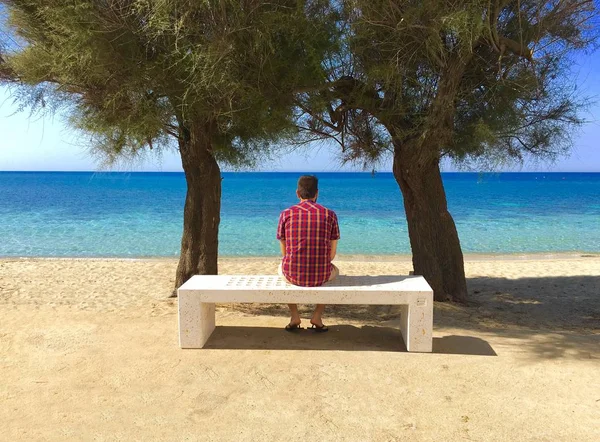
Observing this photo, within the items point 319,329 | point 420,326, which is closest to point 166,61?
point 319,329

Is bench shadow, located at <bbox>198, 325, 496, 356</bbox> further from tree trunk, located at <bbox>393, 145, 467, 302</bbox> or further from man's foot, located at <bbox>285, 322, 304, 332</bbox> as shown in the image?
tree trunk, located at <bbox>393, 145, 467, 302</bbox>

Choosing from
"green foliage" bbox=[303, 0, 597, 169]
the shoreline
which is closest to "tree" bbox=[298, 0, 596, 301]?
"green foliage" bbox=[303, 0, 597, 169]

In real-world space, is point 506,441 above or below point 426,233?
below

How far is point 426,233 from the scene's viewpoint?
732 centimetres

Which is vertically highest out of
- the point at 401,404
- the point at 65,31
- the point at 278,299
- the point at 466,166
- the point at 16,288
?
the point at 65,31

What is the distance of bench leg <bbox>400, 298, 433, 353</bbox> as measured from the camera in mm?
4301

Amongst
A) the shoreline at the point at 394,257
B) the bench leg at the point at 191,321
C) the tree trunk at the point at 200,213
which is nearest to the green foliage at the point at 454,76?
the tree trunk at the point at 200,213

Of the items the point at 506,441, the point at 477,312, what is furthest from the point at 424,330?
the point at 477,312

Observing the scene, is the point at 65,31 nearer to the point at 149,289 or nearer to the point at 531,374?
the point at 149,289

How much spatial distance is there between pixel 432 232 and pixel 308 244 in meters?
3.35

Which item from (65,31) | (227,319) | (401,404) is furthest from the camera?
(227,319)

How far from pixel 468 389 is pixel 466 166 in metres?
4.50

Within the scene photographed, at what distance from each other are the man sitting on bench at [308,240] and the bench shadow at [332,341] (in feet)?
1.92

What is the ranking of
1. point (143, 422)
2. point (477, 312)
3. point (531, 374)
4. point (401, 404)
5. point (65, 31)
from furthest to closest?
point (477, 312) → point (65, 31) → point (531, 374) → point (401, 404) → point (143, 422)
